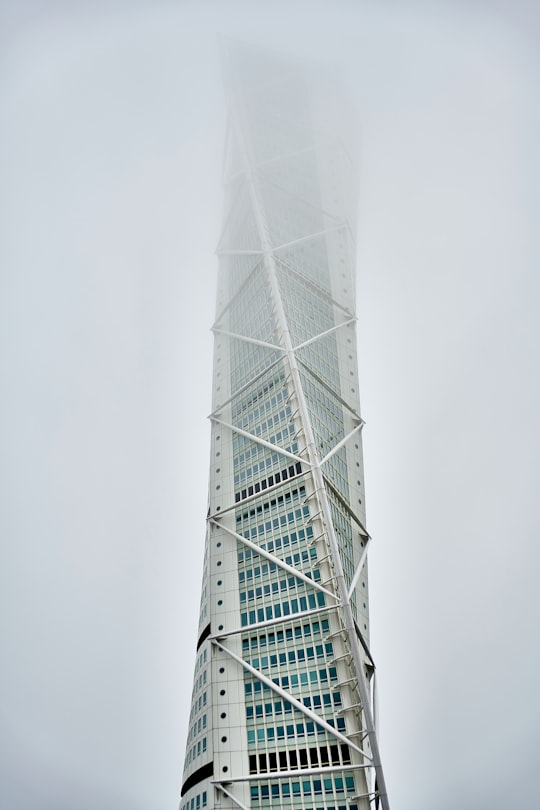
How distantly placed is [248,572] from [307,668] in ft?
39.3

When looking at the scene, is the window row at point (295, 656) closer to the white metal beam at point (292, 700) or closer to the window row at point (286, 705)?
the white metal beam at point (292, 700)

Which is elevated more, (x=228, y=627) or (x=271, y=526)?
(x=271, y=526)

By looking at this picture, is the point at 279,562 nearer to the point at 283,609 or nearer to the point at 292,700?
the point at 283,609

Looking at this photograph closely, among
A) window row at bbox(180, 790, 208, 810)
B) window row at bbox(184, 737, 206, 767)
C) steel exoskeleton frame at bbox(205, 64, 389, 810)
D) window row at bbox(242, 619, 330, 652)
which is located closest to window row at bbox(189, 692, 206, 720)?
window row at bbox(184, 737, 206, 767)

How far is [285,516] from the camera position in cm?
6594

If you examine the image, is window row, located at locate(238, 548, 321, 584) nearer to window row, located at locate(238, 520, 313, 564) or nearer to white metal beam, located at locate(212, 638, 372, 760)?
window row, located at locate(238, 520, 313, 564)

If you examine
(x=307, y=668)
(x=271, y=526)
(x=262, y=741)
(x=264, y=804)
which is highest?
(x=271, y=526)

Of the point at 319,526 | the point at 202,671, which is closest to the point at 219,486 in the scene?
the point at 319,526

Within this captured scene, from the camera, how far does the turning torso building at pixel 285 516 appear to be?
5134cm

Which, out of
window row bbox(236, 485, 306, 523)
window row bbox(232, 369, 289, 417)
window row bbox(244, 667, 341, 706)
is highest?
window row bbox(232, 369, 289, 417)

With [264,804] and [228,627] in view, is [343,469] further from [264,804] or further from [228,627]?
[264,804]

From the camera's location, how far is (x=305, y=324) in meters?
86.1

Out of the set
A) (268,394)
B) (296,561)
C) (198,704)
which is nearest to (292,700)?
(198,704)

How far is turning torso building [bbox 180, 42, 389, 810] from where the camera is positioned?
51344mm
